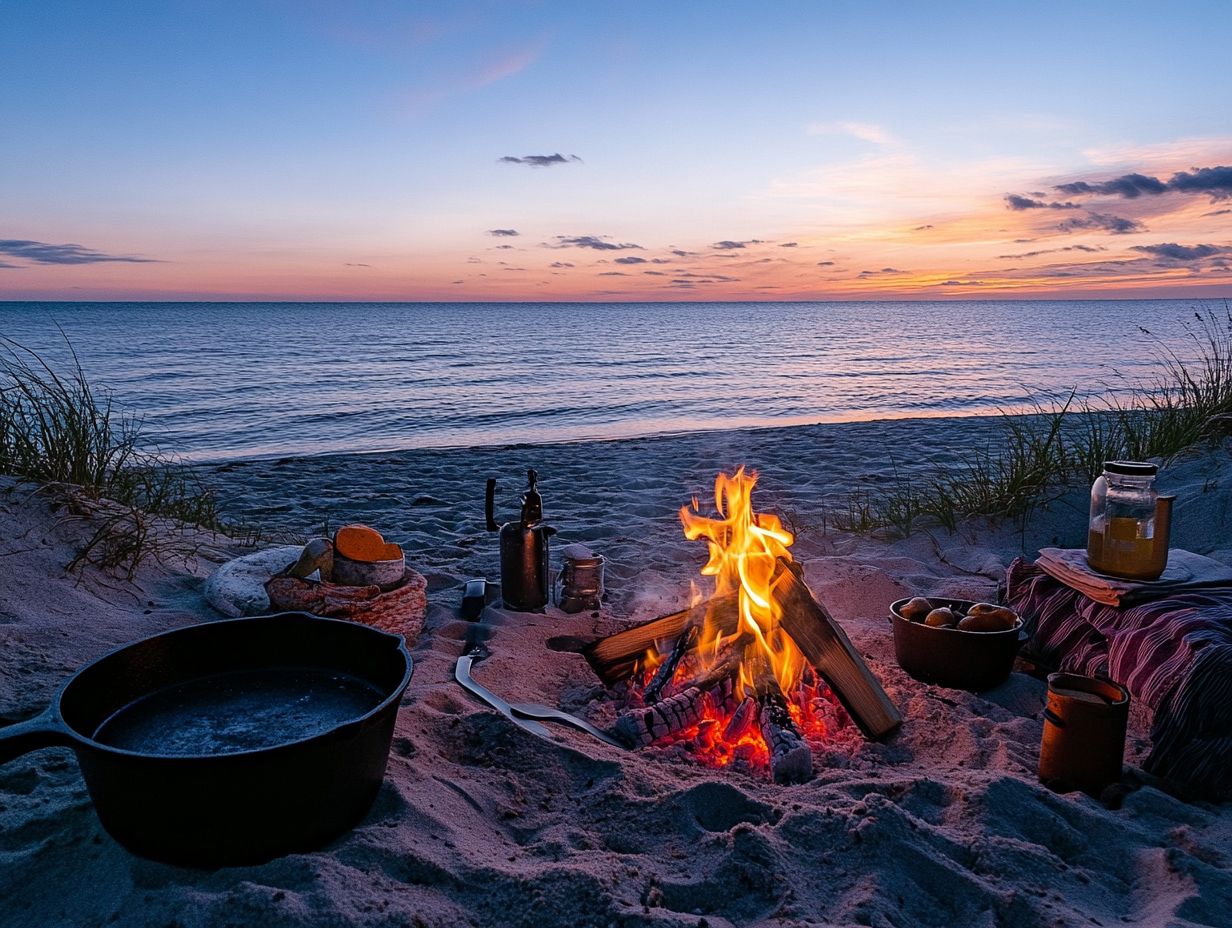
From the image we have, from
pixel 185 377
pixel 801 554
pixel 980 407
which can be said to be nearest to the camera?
pixel 801 554

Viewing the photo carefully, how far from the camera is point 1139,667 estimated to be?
330 cm

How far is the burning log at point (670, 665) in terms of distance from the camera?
3.57 m

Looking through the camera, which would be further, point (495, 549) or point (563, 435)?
point (563, 435)

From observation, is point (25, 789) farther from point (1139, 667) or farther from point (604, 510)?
point (604, 510)

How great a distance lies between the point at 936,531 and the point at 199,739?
5.36m

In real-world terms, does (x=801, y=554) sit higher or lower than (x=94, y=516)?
lower

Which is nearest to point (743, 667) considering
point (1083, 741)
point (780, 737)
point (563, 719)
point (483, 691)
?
point (780, 737)

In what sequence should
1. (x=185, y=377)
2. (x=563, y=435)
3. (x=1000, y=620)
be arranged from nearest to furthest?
1. (x=1000, y=620)
2. (x=563, y=435)
3. (x=185, y=377)

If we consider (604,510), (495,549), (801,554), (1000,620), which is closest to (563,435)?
(604,510)

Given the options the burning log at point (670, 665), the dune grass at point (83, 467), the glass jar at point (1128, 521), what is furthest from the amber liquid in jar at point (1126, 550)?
the dune grass at point (83, 467)

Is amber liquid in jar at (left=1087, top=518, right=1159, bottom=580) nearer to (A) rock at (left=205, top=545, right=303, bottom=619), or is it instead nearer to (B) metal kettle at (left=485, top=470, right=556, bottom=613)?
(B) metal kettle at (left=485, top=470, right=556, bottom=613)

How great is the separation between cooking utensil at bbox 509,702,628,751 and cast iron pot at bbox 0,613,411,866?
775mm

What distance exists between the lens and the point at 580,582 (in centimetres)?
489

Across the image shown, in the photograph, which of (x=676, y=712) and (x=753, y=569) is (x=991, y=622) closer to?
(x=753, y=569)
